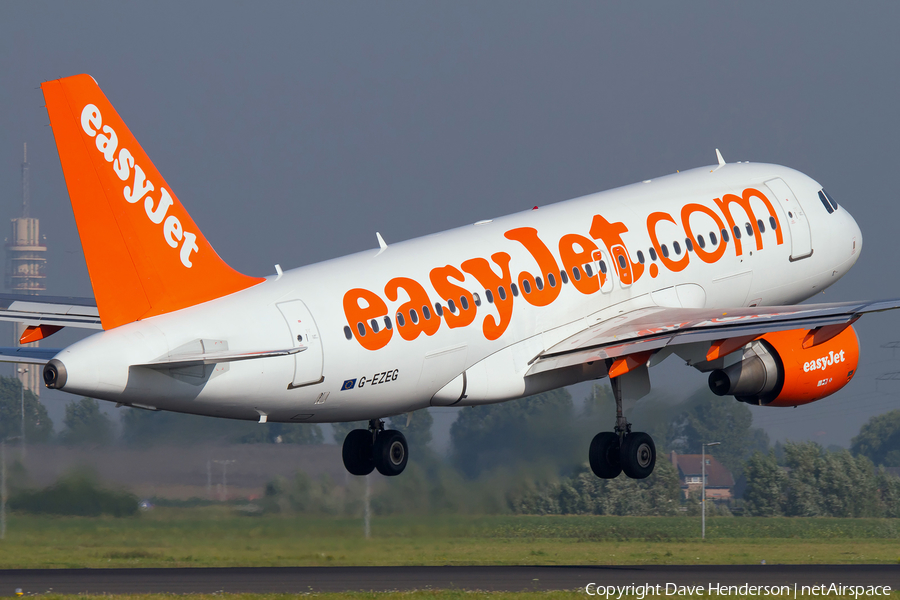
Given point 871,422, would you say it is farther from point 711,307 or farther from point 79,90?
point 79,90

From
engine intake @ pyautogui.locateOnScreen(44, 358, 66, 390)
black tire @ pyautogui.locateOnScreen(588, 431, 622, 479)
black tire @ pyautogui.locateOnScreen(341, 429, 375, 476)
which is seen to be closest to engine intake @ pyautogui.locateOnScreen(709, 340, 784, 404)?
black tire @ pyautogui.locateOnScreen(588, 431, 622, 479)

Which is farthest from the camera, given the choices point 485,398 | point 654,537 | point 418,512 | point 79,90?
point 654,537

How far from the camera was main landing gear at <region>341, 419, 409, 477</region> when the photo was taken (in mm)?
34094

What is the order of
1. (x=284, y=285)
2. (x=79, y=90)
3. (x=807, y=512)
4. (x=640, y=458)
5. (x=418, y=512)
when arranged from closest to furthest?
(x=79, y=90), (x=284, y=285), (x=640, y=458), (x=418, y=512), (x=807, y=512)

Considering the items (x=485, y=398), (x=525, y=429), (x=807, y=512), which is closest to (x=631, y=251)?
(x=485, y=398)

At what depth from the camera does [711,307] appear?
121 feet

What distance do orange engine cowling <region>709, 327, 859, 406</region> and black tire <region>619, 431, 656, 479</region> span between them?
238 centimetres

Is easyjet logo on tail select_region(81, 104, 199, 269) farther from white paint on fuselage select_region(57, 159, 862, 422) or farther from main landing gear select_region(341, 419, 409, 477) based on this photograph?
main landing gear select_region(341, 419, 409, 477)

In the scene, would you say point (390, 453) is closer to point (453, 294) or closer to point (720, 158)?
point (453, 294)

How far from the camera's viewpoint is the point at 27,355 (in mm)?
28094

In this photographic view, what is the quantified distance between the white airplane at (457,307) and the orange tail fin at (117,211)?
30 mm

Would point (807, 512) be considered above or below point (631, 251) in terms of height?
below

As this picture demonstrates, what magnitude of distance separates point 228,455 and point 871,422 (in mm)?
88871

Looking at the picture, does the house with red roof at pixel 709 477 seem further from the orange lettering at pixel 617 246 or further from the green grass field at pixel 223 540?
the orange lettering at pixel 617 246
